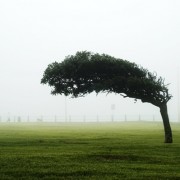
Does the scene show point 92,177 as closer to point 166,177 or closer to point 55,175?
point 55,175

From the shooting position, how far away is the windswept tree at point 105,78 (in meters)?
37.8

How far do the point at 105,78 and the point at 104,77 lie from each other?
17cm

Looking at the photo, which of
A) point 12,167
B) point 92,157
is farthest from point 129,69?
point 12,167

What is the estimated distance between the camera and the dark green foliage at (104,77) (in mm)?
37938

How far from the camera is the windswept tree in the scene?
37.8 m

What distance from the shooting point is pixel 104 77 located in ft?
129

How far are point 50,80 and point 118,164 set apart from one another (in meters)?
21.3

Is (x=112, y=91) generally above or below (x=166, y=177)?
above

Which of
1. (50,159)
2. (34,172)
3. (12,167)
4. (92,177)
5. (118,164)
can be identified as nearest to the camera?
(92,177)

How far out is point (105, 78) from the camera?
39375 mm

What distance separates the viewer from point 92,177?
1589 cm

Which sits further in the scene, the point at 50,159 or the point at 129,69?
the point at 129,69

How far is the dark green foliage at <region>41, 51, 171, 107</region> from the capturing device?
37.9 metres

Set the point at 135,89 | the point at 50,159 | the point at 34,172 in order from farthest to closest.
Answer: the point at 135,89 < the point at 50,159 < the point at 34,172
